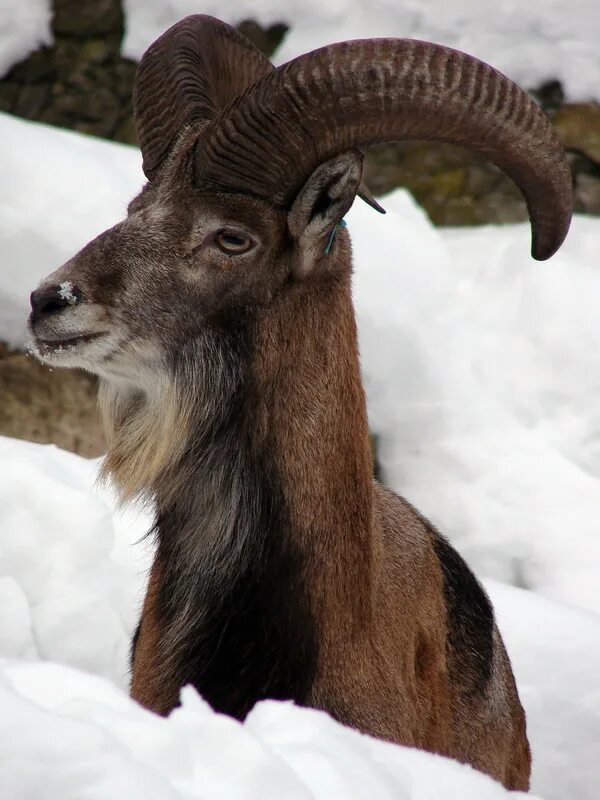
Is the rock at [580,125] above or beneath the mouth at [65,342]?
above

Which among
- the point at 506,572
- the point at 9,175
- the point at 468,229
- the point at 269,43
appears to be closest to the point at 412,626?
the point at 506,572

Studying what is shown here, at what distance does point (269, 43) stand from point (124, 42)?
3.82 feet

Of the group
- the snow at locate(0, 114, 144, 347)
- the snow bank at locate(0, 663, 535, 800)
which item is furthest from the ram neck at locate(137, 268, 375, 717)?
the snow at locate(0, 114, 144, 347)

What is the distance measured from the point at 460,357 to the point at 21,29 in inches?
177

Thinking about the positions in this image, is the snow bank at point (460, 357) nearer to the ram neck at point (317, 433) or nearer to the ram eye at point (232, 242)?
the ram neck at point (317, 433)

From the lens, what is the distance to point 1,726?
81.0 inches

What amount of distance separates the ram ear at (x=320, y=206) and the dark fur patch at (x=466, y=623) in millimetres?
1458

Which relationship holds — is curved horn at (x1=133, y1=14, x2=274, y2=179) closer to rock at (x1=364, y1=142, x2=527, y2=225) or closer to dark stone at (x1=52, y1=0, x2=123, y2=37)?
rock at (x1=364, y1=142, x2=527, y2=225)

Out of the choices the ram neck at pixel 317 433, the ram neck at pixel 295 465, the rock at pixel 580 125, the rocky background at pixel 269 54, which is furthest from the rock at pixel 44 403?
the rock at pixel 580 125

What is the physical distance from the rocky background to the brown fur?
643cm

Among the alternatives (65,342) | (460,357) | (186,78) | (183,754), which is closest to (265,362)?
(65,342)

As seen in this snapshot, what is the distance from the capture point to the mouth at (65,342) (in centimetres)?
345

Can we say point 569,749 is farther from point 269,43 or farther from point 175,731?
point 269,43

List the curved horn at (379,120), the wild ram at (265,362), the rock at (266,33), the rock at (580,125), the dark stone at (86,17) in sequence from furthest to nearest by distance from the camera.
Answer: the rock at (266,33), the dark stone at (86,17), the rock at (580,125), the wild ram at (265,362), the curved horn at (379,120)
